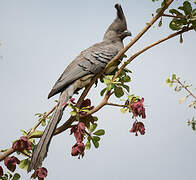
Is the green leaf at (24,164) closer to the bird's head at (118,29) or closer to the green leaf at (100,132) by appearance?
the green leaf at (100,132)

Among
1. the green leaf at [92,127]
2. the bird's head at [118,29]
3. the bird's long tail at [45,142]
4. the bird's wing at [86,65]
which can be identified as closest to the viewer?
the bird's long tail at [45,142]

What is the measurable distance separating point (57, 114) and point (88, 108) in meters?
0.11

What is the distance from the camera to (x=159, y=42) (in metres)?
0.76

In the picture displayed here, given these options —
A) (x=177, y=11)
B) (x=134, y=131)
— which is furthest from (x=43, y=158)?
(x=177, y=11)

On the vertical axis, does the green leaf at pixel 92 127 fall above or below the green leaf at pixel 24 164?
above

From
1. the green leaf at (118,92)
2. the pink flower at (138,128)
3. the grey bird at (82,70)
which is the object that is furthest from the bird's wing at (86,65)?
the pink flower at (138,128)

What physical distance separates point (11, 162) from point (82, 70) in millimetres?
472

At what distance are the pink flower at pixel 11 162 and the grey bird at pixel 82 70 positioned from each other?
0.09m

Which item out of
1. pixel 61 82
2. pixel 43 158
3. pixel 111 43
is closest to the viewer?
pixel 43 158

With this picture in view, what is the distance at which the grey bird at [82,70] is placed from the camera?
0.73 meters

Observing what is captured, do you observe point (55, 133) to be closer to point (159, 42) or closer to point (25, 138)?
point (25, 138)

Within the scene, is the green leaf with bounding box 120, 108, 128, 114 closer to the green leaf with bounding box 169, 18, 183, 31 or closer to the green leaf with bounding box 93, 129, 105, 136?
the green leaf with bounding box 93, 129, 105, 136

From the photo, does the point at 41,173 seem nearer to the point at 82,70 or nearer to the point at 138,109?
the point at 138,109

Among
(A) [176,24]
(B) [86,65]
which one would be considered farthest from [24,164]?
(A) [176,24]
